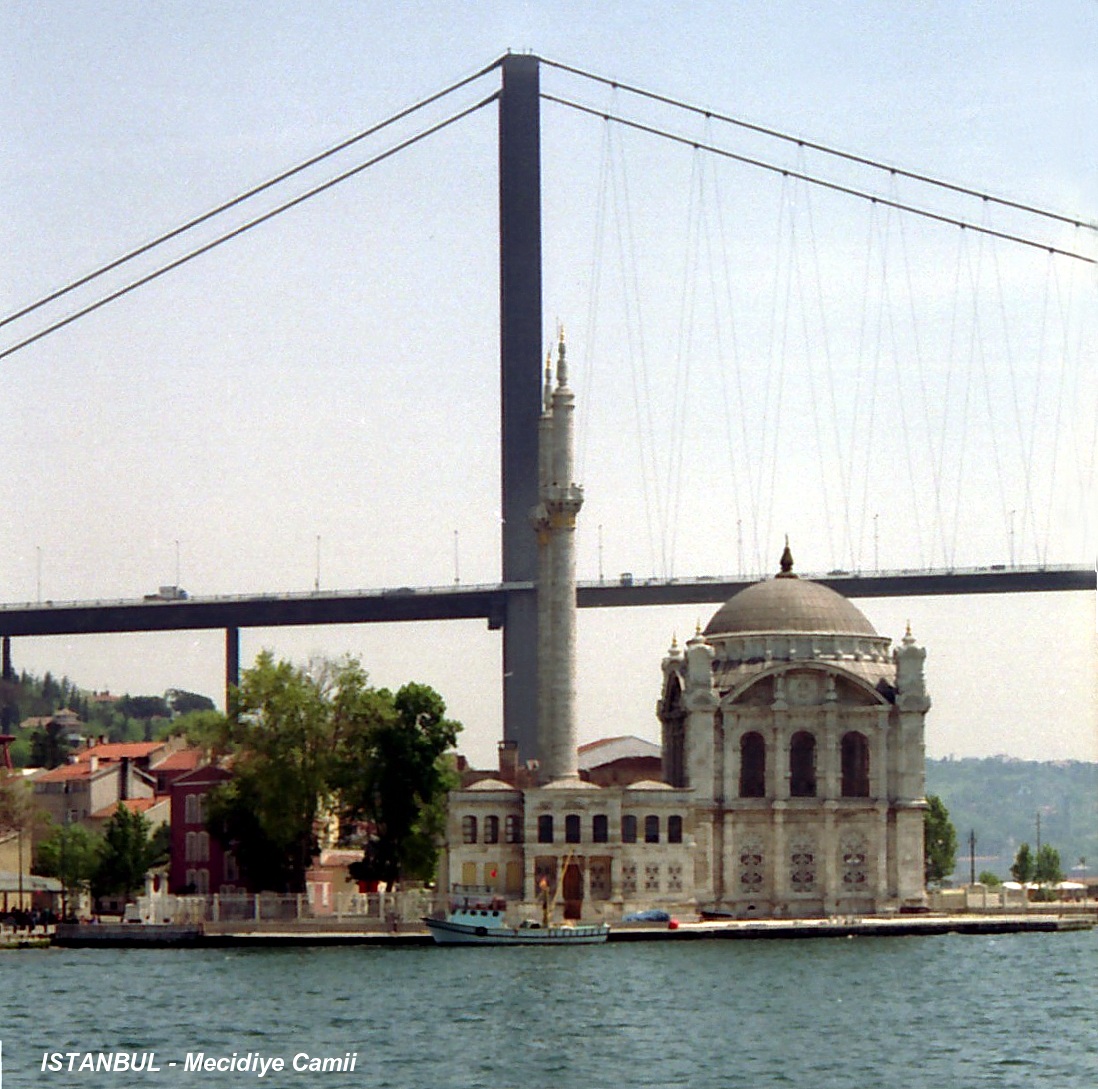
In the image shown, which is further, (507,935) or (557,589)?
(557,589)

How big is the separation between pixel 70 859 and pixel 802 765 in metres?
23.6

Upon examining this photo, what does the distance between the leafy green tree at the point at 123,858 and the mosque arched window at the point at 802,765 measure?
20422 mm

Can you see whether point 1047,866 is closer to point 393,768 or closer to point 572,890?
point 572,890

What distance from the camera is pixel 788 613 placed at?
3812 inches

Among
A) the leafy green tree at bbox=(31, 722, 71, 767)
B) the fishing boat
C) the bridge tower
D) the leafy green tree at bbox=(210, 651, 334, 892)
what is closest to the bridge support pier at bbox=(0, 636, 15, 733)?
the leafy green tree at bbox=(31, 722, 71, 767)

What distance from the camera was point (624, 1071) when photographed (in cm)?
4747

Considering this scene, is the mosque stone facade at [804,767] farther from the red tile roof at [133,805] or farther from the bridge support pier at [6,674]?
the bridge support pier at [6,674]

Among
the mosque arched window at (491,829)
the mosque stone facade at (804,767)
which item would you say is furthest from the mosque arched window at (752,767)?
the mosque arched window at (491,829)

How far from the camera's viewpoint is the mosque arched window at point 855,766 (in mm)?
95938

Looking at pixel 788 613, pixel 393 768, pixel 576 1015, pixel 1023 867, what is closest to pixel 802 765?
pixel 788 613

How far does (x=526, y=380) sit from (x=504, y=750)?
21030mm

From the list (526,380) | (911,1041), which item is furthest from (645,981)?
(526,380)

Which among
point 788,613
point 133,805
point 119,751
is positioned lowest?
point 133,805

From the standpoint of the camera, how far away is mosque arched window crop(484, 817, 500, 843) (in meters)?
91.5
